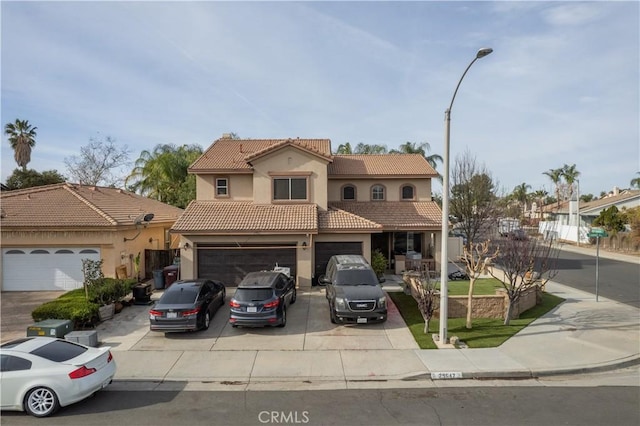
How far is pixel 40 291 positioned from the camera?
61.0 ft

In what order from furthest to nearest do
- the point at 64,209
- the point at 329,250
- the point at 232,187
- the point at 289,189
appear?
the point at 232,187, the point at 289,189, the point at 329,250, the point at 64,209

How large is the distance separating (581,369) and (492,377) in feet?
7.84

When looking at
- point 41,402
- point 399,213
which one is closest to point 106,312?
point 41,402

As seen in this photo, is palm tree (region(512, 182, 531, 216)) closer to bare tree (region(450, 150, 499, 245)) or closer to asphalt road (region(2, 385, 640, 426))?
bare tree (region(450, 150, 499, 245))

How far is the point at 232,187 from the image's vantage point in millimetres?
22359

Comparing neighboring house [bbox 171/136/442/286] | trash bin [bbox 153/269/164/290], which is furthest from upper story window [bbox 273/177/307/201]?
trash bin [bbox 153/269/164/290]

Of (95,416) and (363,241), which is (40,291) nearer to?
(95,416)

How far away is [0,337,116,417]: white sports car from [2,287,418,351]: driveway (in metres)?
3.74

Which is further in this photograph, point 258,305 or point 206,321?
point 206,321

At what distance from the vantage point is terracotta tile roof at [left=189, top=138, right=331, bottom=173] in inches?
833

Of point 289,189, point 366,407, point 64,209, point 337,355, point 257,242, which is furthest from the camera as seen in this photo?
point 289,189

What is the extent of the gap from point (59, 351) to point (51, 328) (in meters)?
4.10

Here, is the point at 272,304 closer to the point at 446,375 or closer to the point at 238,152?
the point at 446,375
